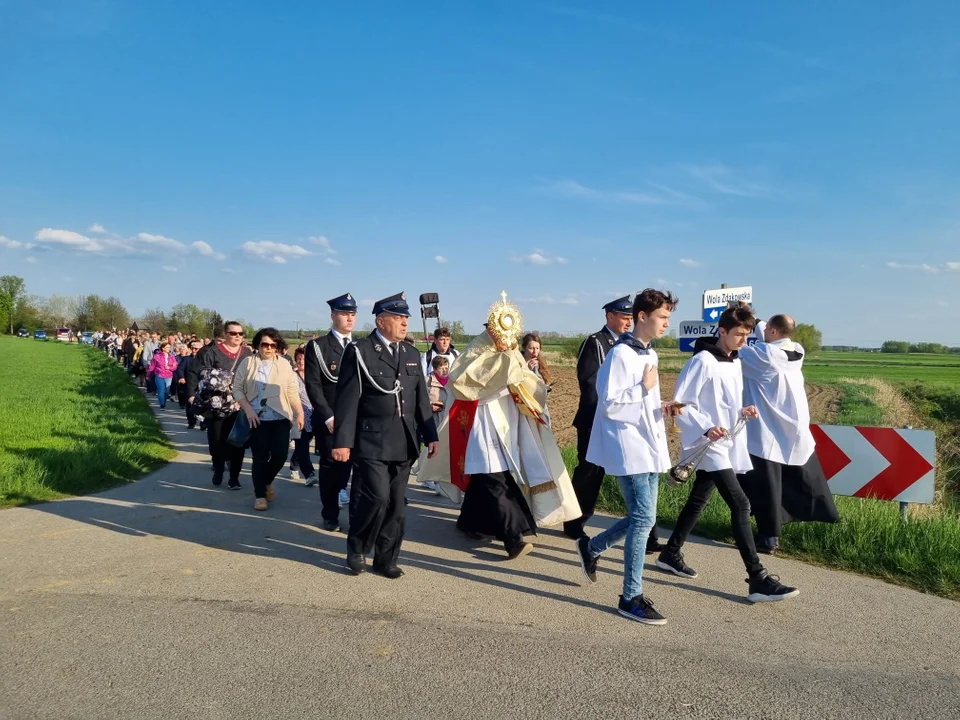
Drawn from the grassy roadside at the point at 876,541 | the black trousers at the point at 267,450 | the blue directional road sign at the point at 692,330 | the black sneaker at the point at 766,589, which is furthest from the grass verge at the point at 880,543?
the black trousers at the point at 267,450

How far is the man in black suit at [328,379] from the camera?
20.8 ft

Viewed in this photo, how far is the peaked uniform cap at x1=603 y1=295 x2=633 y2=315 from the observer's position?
19.1 ft

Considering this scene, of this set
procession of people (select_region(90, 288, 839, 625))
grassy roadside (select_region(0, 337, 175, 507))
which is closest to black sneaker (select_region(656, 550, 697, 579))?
procession of people (select_region(90, 288, 839, 625))

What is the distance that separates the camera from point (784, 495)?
5645 mm

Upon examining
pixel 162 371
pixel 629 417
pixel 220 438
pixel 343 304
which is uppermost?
pixel 343 304

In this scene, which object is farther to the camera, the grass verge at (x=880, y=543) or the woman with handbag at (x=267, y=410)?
the woman with handbag at (x=267, y=410)

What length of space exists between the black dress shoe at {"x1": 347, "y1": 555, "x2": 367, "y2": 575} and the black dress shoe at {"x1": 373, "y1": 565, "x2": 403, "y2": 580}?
11 cm

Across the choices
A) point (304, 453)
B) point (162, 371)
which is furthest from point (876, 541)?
point (162, 371)

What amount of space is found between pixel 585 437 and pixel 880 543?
2429 mm

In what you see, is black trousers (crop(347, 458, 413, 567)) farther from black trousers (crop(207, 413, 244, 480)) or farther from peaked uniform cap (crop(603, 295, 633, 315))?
black trousers (crop(207, 413, 244, 480))

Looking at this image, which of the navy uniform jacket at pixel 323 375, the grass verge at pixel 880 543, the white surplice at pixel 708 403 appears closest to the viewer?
the white surplice at pixel 708 403

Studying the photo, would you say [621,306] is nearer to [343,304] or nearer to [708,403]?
[708,403]

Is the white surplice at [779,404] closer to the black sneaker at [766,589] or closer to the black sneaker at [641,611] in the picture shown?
the black sneaker at [766,589]

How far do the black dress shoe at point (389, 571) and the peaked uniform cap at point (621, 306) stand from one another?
107 inches
